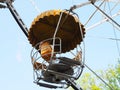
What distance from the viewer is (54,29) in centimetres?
504

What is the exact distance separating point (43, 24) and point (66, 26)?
0.27 m

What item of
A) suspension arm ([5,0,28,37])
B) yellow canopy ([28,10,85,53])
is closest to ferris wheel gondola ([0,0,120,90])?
yellow canopy ([28,10,85,53])

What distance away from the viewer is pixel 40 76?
4723 mm

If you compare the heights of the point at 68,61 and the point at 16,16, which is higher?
the point at 16,16

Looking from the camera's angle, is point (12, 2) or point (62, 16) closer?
point (62, 16)

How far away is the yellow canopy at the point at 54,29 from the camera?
15.9 feet

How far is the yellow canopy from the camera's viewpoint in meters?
4.86

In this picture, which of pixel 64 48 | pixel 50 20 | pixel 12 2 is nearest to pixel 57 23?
pixel 50 20

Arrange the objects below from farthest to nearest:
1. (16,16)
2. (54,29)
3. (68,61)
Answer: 1. (16,16)
2. (54,29)
3. (68,61)

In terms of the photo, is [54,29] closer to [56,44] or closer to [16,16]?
[56,44]

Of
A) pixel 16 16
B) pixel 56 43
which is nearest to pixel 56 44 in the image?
pixel 56 43

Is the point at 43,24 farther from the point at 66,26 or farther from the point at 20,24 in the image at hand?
the point at 20,24

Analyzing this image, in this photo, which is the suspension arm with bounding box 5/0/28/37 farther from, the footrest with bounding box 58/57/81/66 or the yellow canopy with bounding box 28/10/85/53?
the footrest with bounding box 58/57/81/66

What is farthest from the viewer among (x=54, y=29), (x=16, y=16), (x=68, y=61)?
(x=16, y=16)
